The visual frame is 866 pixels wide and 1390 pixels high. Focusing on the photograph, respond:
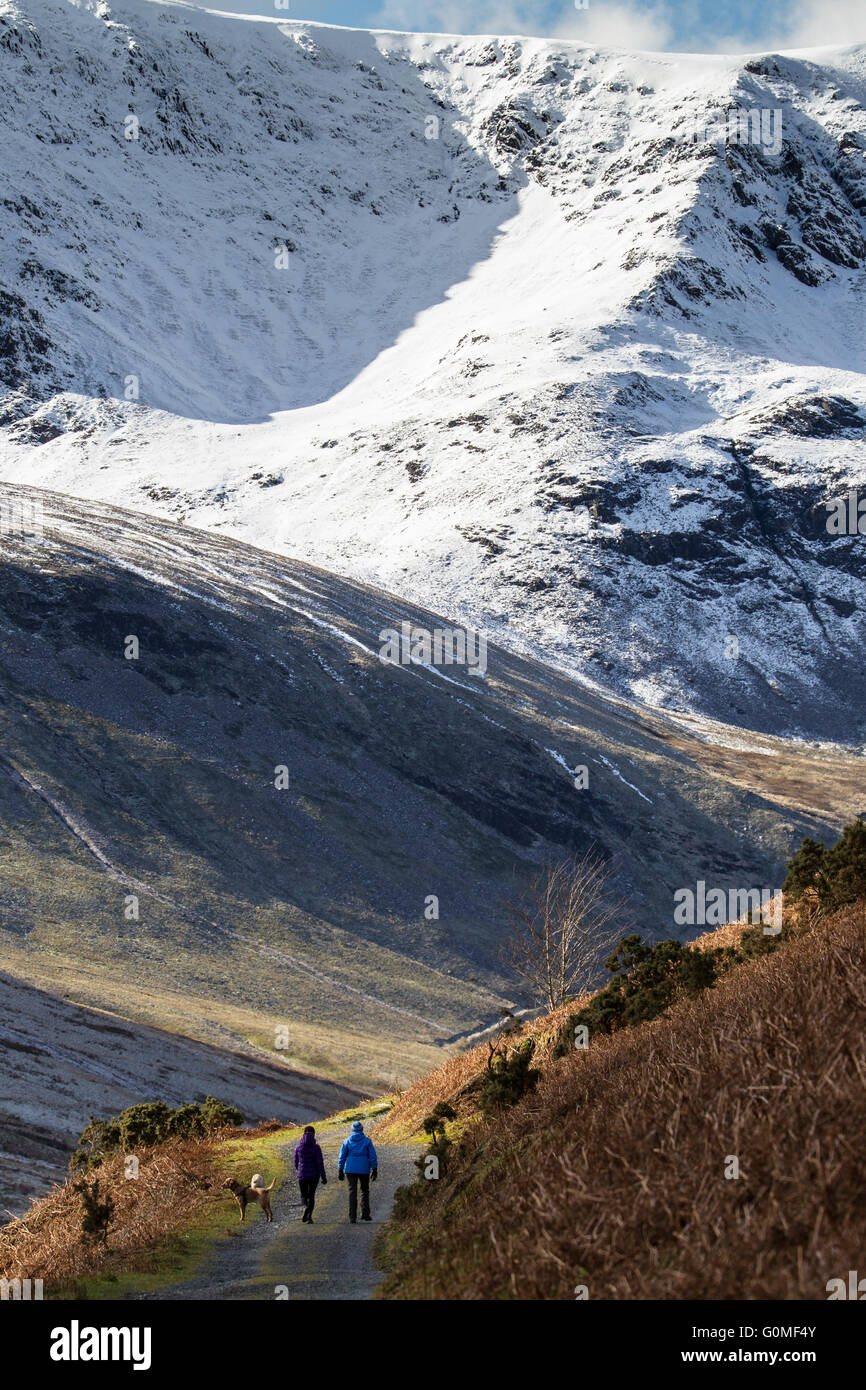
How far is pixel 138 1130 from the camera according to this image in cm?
2239

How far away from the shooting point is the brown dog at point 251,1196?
55.5ft

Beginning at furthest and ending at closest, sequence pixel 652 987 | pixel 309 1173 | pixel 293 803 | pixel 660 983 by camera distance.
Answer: pixel 293 803, pixel 660 983, pixel 652 987, pixel 309 1173

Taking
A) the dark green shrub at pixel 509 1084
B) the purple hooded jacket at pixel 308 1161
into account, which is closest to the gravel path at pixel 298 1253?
the purple hooded jacket at pixel 308 1161

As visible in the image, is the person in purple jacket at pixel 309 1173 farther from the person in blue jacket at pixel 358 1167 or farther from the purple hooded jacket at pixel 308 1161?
the person in blue jacket at pixel 358 1167

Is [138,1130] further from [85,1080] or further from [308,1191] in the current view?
[85,1080]

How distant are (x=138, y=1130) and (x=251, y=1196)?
5590 millimetres

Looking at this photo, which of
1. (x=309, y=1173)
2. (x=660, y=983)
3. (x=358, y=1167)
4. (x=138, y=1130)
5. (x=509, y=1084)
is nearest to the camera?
(x=358, y=1167)

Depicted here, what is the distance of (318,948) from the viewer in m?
56.1

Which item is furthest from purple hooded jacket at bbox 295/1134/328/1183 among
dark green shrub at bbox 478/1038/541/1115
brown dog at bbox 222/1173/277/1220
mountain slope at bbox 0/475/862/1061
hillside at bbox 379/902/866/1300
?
mountain slope at bbox 0/475/862/1061

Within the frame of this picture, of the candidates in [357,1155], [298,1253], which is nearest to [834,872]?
[357,1155]

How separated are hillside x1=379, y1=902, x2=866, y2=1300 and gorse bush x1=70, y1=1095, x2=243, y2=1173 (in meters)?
11.4

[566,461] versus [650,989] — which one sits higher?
[566,461]

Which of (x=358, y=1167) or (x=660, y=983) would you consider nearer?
(x=358, y=1167)
